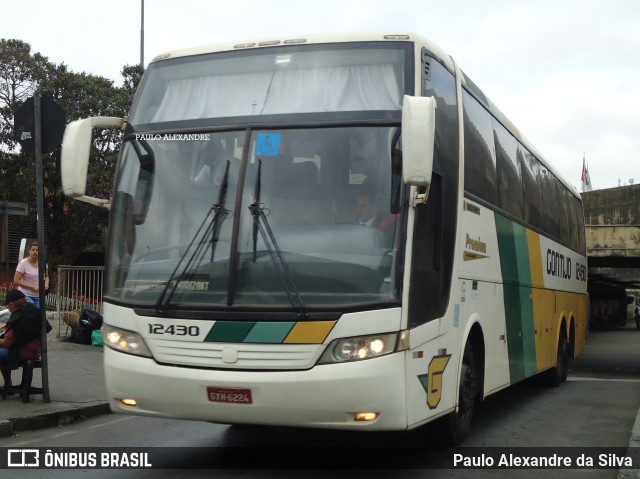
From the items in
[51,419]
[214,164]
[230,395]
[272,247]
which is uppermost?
[214,164]

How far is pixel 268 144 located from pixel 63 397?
5.41m

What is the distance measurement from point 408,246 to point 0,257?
109ft

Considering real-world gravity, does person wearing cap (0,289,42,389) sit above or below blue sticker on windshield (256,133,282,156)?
below

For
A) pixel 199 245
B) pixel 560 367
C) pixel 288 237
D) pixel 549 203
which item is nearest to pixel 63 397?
pixel 199 245

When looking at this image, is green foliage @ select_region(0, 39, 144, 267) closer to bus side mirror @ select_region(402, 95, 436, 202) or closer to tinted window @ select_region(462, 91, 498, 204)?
tinted window @ select_region(462, 91, 498, 204)

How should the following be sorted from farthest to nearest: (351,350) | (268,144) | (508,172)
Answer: (508,172)
(268,144)
(351,350)

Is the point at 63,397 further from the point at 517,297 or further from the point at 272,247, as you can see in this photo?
the point at 517,297

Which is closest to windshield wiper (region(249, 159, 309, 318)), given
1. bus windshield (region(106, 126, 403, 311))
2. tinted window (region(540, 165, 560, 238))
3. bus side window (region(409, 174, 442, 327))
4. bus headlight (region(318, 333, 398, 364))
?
bus windshield (region(106, 126, 403, 311))

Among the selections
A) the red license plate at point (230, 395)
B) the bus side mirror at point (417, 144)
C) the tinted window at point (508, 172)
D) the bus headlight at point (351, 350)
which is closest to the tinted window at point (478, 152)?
the tinted window at point (508, 172)

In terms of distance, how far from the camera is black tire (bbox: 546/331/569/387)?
1323 cm

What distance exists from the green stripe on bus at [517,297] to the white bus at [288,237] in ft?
7.32

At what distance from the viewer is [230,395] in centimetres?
574

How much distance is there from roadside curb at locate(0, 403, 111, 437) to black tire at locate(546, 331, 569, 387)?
7128 mm

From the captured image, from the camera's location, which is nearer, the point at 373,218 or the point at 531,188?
the point at 373,218
